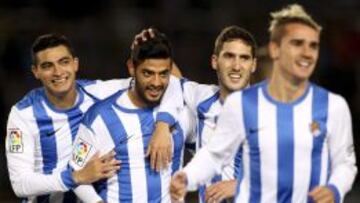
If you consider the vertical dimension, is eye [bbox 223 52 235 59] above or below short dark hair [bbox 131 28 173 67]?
below

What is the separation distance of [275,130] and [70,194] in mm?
1787

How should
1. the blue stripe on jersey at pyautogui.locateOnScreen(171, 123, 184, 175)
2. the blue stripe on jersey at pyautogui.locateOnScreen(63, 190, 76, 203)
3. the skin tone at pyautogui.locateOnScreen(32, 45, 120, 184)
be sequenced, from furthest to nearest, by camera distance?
the blue stripe on jersey at pyautogui.locateOnScreen(63, 190, 76, 203), the skin tone at pyautogui.locateOnScreen(32, 45, 120, 184), the blue stripe on jersey at pyautogui.locateOnScreen(171, 123, 184, 175)

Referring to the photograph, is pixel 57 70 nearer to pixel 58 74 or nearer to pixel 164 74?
pixel 58 74

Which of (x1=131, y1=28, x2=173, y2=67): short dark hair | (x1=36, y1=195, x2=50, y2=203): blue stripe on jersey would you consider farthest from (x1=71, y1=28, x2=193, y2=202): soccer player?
(x1=36, y1=195, x2=50, y2=203): blue stripe on jersey

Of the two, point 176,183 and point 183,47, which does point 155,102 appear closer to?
point 176,183

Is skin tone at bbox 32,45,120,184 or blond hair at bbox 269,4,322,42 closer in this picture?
blond hair at bbox 269,4,322,42

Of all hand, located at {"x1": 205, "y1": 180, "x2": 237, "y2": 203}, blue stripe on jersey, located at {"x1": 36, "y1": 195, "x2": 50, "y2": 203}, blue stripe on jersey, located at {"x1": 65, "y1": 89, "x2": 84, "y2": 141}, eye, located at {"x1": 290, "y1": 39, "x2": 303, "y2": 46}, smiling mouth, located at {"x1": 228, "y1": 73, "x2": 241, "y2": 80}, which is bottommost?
blue stripe on jersey, located at {"x1": 36, "y1": 195, "x2": 50, "y2": 203}

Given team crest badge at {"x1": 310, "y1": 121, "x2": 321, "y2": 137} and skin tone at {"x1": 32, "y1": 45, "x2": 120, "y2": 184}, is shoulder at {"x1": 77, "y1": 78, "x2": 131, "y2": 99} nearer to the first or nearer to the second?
skin tone at {"x1": 32, "y1": 45, "x2": 120, "y2": 184}

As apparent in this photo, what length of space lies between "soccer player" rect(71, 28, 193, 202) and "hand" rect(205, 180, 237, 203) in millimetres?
254

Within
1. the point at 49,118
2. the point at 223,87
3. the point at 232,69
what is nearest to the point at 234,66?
the point at 232,69

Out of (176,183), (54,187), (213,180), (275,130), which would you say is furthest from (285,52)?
(54,187)

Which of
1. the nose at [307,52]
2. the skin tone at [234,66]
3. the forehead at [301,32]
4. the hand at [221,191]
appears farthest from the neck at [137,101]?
the nose at [307,52]

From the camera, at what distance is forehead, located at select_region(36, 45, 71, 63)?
23.3ft

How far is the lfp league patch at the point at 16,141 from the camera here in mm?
6980
